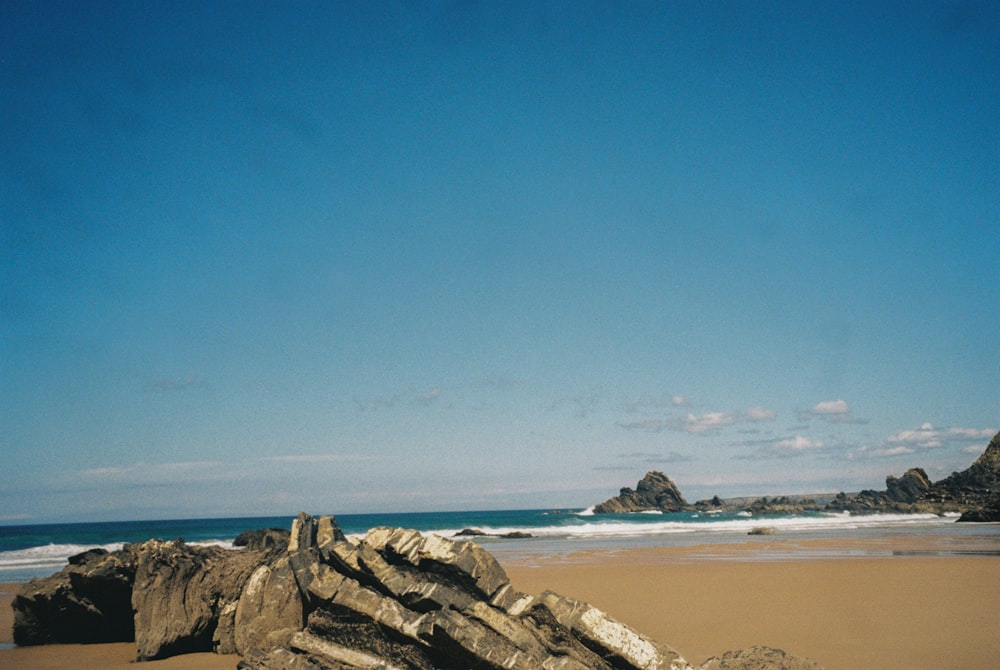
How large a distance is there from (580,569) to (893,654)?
1283 centimetres

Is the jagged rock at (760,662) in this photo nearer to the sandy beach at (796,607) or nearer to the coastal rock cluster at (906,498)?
the sandy beach at (796,607)

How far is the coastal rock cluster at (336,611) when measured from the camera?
7344 mm

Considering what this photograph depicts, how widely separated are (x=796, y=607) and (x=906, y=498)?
308 feet

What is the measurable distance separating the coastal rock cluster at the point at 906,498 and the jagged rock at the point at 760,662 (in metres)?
53.7

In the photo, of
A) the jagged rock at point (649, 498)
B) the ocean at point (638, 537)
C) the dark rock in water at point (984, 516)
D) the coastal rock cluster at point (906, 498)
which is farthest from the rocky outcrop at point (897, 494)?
the dark rock in water at point (984, 516)

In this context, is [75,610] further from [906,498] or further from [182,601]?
[906,498]

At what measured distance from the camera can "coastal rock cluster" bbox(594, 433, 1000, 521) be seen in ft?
229

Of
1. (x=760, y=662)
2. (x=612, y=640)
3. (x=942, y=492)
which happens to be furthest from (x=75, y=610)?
(x=942, y=492)

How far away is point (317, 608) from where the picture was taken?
324 inches

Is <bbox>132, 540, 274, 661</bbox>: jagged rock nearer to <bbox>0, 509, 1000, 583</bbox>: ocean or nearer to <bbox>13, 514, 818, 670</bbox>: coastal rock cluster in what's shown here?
<bbox>13, 514, 818, 670</bbox>: coastal rock cluster

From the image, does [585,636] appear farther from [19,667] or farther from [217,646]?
[19,667]

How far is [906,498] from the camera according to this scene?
91375 mm

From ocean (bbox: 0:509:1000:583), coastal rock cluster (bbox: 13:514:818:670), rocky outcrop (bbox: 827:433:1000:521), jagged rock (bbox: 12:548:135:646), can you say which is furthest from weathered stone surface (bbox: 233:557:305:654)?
rocky outcrop (bbox: 827:433:1000:521)

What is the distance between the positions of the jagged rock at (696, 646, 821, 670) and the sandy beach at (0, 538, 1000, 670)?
1.80 meters
